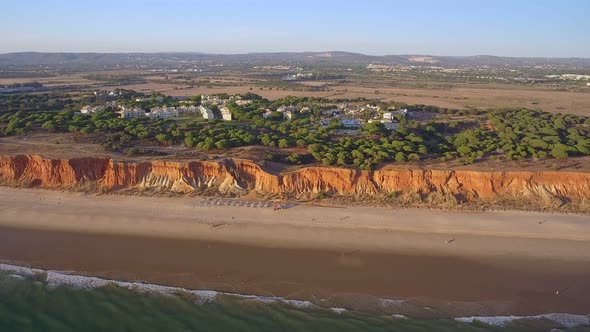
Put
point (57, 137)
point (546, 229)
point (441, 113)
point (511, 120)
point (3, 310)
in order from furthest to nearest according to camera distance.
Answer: point (441, 113) → point (511, 120) → point (57, 137) → point (546, 229) → point (3, 310)

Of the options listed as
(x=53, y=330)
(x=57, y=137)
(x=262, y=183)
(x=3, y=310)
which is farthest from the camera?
(x=57, y=137)

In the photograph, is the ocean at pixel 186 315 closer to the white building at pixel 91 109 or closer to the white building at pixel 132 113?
the white building at pixel 132 113

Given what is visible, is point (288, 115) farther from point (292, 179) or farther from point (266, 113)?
point (292, 179)

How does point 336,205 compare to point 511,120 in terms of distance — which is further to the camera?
point 511,120

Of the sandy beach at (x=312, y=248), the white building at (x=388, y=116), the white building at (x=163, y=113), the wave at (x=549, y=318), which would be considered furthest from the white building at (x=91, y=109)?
the wave at (x=549, y=318)

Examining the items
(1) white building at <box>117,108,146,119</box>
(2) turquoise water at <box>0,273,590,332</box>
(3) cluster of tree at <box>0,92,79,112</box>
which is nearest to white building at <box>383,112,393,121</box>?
(1) white building at <box>117,108,146,119</box>

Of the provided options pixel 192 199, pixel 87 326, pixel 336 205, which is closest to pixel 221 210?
pixel 192 199

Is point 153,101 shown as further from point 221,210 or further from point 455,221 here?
point 455,221
